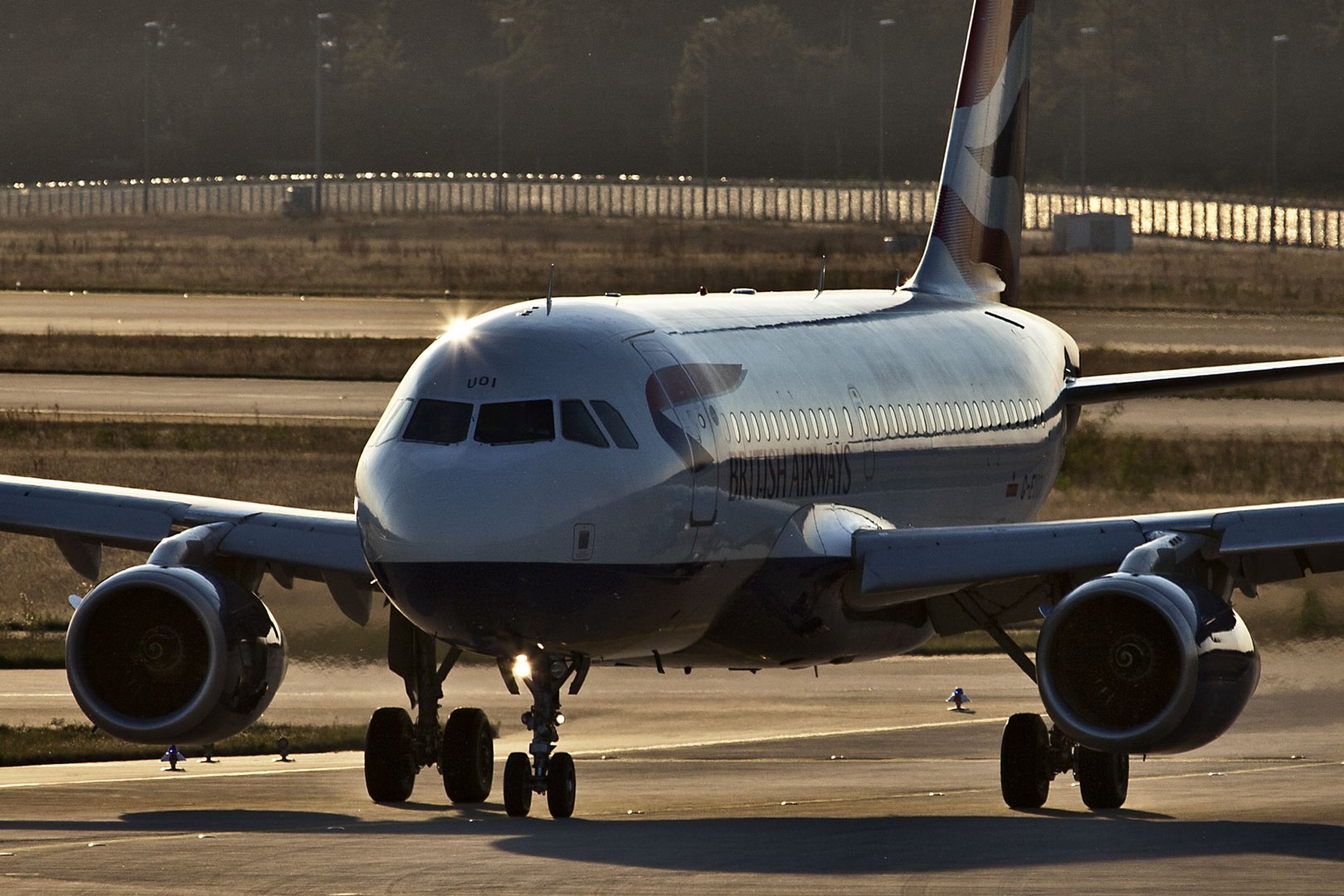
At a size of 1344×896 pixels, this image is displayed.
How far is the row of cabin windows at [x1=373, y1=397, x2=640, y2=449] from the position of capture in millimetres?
20250

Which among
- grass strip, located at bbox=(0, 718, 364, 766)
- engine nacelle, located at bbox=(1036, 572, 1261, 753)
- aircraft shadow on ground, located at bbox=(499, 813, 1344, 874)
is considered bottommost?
grass strip, located at bbox=(0, 718, 364, 766)

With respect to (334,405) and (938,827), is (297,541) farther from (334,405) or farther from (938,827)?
(334,405)

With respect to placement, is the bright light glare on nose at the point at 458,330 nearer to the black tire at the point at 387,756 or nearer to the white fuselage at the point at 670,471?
the white fuselage at the point at 670,471

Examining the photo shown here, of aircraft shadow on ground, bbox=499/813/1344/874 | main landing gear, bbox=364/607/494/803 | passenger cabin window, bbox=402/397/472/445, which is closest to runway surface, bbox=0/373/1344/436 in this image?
main landing gear, bbox=364/607/494/803

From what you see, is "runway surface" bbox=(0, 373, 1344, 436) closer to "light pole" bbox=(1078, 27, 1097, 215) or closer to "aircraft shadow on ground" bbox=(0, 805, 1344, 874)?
"aircraft shadow on ground" bbox=(0, 805, 1344, 874)

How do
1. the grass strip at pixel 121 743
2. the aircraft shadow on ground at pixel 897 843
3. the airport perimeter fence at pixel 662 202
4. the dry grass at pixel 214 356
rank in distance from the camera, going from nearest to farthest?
the aircraft shadow on ground at pixel 897 843
the grass strip at pixel 121 743
the dry grass at pixel 214 356
the airport perimeter fence at pixel 662 202

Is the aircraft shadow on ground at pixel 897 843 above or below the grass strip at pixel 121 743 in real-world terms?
above

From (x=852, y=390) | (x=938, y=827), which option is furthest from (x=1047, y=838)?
(x=852, y=390)

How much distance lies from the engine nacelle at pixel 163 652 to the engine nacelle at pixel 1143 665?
693cm

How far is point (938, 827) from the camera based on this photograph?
797 inches

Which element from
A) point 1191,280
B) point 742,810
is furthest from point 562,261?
point 742,810

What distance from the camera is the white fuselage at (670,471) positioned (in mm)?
19844

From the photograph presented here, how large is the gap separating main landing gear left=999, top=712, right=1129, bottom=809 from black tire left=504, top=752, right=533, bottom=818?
503 cm

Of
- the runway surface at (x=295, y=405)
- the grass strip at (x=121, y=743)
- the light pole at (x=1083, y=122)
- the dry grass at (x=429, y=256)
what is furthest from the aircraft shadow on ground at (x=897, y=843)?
the light pole at (x=1083, y=122)
